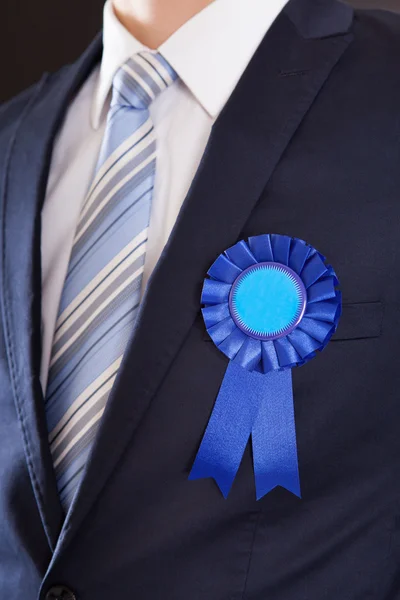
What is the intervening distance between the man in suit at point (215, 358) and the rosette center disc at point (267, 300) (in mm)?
41

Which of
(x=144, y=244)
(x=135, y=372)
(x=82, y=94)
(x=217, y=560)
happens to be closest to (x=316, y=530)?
(x=217, y=560)

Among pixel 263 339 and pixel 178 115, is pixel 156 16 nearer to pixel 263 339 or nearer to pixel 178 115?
pixel 178 115

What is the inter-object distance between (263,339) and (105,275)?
0.20 metres

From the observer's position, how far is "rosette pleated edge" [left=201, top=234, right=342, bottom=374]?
910 mm

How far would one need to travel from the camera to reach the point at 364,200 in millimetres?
936

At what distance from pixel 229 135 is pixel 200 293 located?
0.55ft

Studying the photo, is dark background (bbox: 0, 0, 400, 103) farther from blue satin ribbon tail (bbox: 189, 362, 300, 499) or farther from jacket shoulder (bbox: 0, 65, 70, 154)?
blue satin ribbon tail (bbox: 189, 362, 300, 499)

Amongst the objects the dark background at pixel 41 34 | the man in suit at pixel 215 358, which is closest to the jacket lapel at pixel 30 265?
the man in suit at pixel 215 358

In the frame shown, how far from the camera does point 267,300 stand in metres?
0.92

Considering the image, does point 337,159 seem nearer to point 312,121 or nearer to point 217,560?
point 312,121

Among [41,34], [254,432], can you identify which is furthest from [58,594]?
[41,34]

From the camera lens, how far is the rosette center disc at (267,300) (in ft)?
3.01

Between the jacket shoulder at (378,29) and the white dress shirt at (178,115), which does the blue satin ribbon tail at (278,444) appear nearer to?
the white dress shirt at (178,115)

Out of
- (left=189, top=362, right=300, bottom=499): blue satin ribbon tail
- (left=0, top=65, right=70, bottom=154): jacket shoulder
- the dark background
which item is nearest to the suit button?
(left=189, top=362, right=300, bottom=499): blue satin ribbon tail
